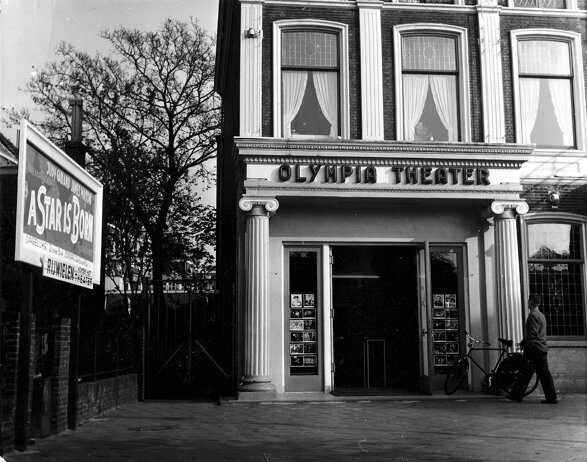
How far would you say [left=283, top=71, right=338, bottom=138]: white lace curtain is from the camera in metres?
16.0

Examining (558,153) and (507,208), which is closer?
(507,208)

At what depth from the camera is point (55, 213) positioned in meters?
8.31

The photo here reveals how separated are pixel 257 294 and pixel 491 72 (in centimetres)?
700

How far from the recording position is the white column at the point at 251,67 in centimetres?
1537

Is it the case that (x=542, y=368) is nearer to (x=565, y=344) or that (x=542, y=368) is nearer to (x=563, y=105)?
(x=565, y=344)

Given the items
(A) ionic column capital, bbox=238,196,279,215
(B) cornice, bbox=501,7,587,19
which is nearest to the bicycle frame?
(A) ionic column capital, bbox=238,196,279,215

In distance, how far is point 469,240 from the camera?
16.1 m

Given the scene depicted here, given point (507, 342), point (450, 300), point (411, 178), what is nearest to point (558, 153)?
point (411, 178)

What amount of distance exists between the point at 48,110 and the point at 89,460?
55.3ft

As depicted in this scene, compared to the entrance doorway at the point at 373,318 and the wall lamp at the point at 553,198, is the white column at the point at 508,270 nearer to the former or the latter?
the wall lamp at the point at 553,198

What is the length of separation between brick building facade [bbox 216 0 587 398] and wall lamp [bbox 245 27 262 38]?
3 cm

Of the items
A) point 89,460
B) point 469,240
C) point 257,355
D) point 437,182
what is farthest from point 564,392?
point 89,460

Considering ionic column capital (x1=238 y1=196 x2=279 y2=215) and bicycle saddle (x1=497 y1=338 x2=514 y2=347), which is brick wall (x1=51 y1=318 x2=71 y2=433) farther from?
bicycle saddle (x1=497 y1=338 x2=514 y2=347)

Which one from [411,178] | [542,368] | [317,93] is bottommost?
[542,368]
